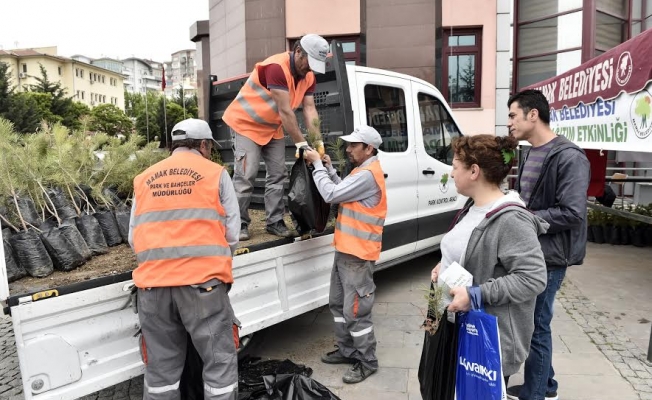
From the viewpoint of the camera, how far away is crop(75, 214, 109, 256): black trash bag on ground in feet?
10.4

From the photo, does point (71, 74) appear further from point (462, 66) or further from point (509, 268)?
point (509, 268)

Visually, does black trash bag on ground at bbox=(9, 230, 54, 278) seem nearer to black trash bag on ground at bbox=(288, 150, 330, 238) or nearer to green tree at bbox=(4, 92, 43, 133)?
black trash bag on ground at bbox=(288, 150, 330, 238)

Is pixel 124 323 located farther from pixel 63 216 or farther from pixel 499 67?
pixel 499 67

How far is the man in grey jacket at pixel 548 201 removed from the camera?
2744 mm

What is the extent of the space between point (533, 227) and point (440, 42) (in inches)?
394

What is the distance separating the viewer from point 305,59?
3707mm

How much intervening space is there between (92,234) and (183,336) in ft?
3.30

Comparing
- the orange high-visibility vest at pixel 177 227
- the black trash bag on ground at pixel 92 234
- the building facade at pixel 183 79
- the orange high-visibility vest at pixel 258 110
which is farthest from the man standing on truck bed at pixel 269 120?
the building facade at pixel 183 79

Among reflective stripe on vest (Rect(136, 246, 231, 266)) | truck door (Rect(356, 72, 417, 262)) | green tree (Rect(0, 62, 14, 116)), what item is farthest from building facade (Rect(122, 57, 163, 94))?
reflective stripe on vest (Rect(136, 246, 231, 266))

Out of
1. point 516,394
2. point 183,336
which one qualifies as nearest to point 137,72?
point 183,336

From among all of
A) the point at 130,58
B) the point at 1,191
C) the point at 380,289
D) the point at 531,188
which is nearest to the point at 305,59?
the point at 531,188

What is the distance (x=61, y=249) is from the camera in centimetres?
289

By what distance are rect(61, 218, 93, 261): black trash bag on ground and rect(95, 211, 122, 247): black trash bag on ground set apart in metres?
0.25

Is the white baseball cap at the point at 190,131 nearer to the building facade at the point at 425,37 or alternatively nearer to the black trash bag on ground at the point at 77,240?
the black trash bag on ground at the point at 77,240
